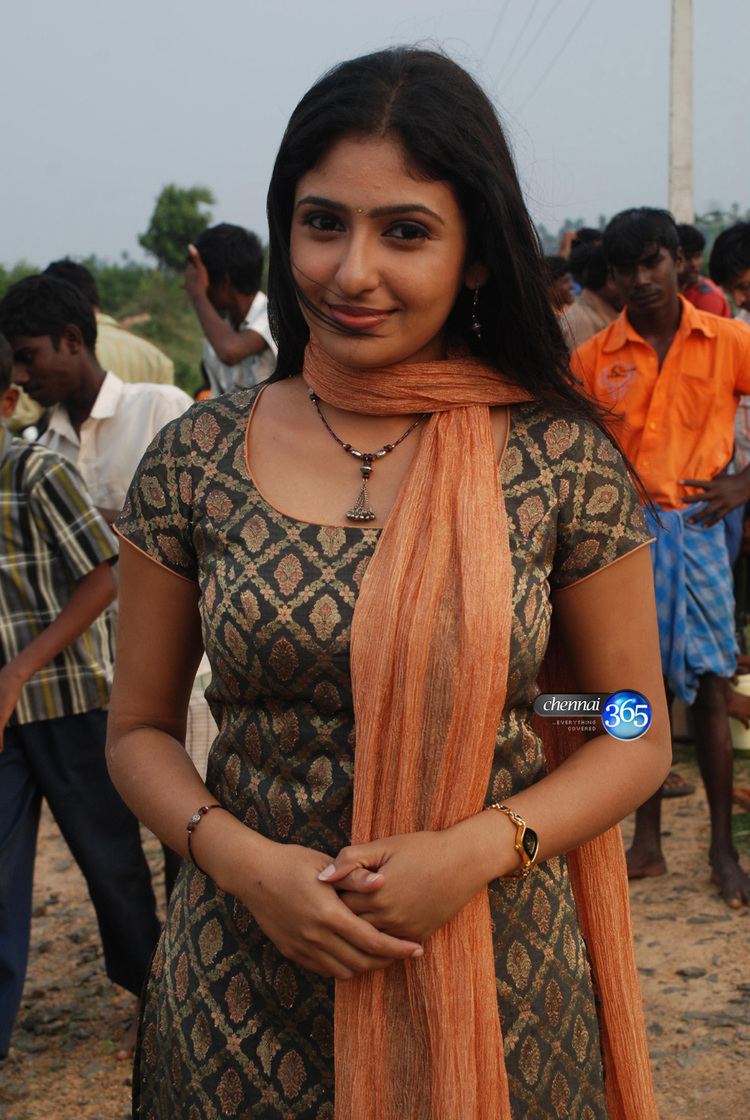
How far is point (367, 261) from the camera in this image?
1622mm

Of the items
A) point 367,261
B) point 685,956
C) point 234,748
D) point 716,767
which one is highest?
point 367,261

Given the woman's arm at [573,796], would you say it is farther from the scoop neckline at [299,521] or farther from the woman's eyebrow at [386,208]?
the woman's eyebrow at [386,208]

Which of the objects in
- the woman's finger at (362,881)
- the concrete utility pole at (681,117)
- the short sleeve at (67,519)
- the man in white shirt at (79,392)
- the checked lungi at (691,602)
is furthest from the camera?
the concrete utility pole at (681,117)

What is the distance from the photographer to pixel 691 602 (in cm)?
446

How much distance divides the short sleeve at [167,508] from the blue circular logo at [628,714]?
0.59 meters

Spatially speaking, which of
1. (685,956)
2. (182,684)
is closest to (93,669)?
(182,684)

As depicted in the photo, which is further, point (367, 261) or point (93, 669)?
point (93, 669)

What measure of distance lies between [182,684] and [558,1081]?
0.74m

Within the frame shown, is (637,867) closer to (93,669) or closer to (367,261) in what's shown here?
(93,669)

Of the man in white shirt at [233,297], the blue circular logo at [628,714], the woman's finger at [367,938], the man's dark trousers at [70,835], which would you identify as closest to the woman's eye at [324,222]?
the blue circular logo at [628,714]

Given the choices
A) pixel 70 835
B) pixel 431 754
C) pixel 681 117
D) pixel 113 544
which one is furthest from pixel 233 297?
pixel 681 117

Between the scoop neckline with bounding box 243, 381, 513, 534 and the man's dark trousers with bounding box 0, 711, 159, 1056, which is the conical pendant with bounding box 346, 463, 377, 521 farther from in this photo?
the man's dark trousers with bounding box 0, 711, 159, 1056

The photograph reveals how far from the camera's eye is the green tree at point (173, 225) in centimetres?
3497

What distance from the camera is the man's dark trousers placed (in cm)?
345
